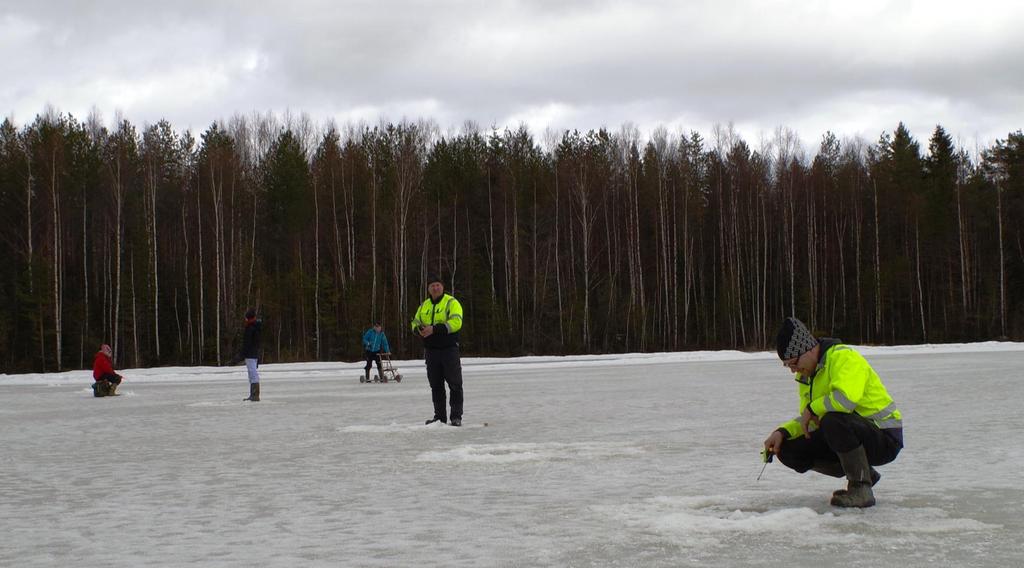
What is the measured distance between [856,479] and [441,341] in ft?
24.6

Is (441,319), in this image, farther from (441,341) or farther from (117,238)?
(117,238)

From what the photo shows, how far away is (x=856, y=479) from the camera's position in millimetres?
6336

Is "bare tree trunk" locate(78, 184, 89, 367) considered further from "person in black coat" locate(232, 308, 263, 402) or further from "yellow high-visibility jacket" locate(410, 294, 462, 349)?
"yellow high-visibility jacket" locate(410, 294, 462, 349)

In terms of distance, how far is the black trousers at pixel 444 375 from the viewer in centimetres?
1307

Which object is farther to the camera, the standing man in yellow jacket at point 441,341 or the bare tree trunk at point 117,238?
the bare tree trunk at point 117,238

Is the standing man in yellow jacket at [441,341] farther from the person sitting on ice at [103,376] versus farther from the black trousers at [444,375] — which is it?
the person sitting on ice at [103,376]

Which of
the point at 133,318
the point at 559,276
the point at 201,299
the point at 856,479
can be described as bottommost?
the point at 856,479

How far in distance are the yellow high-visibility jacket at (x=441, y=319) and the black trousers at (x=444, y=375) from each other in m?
0.12

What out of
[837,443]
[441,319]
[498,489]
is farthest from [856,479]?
[441,319]

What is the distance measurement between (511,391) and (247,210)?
129 feet

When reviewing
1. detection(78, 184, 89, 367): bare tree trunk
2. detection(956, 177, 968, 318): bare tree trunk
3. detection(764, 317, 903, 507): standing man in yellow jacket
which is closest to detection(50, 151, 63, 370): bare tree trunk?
detection(78, 184, 89, 367): bare tree trunk

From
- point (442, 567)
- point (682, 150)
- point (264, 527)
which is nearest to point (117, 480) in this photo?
point (264, 527)

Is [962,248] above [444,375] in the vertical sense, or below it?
above

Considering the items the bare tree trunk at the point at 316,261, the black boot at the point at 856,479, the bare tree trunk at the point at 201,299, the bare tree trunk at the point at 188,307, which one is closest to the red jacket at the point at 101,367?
the black boot at the point at 856,479
